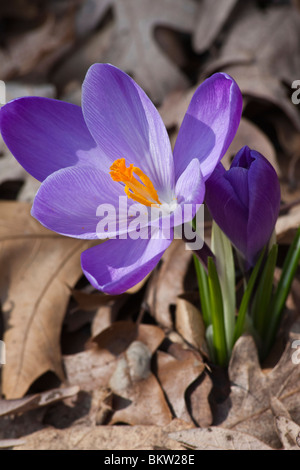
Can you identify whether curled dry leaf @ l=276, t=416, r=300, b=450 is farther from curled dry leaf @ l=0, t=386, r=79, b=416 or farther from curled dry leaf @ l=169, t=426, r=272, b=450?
curled dry leaf @ l=0, t=386, r=79, b=416

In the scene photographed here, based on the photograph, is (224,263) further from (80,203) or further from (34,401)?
(34,401)

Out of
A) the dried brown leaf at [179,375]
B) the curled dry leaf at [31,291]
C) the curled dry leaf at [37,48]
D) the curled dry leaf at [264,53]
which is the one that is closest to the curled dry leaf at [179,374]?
the dried brown leaf at [179,375]

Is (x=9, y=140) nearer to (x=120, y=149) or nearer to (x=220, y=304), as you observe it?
(x=120, y=149)

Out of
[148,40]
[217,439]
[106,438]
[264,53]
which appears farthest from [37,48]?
[217,439]

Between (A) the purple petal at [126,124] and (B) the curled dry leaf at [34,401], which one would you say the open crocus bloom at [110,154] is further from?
(B) the curled dry leaf at [34,401]

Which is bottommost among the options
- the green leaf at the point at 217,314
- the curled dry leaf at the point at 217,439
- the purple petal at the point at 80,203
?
the curled dry leaf at the point at 217,439

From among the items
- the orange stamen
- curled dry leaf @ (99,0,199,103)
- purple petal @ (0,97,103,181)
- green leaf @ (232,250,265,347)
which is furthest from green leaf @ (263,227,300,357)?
curled dry leaf @ (99,0,199,103)
